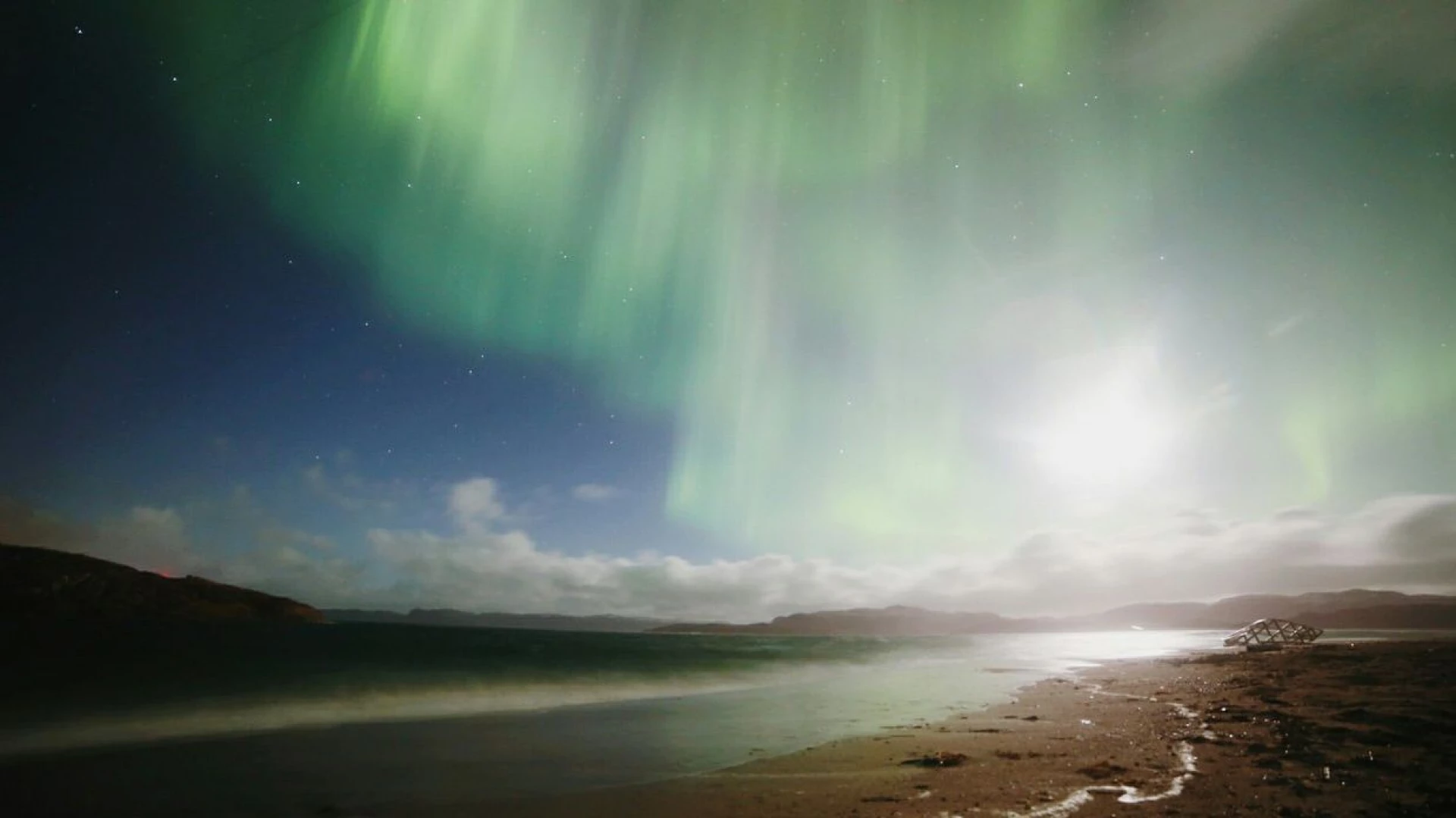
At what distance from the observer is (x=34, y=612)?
111000 millimetres

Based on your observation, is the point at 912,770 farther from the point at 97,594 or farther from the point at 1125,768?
the point at 97,594

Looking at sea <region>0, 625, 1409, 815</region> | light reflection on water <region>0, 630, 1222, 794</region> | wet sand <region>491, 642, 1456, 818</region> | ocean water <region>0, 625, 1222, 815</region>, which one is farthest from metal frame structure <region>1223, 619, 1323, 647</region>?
wet sand <region>491, 642, 1456, 818</region>

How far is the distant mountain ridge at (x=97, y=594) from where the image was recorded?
112 metres

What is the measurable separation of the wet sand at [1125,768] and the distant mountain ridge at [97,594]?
13004 cm

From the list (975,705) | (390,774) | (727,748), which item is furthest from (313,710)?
(975,705)

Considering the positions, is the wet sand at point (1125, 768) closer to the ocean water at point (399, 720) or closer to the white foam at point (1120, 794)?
the white foam at point (1120, 794)

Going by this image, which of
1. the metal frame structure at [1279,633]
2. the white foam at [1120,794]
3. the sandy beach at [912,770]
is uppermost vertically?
the white foam at [1120,794]

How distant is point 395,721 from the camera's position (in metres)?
24.5

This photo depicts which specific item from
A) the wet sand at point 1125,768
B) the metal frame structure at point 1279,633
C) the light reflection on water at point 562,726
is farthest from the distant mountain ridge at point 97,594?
the metal frame structure at point 1279,633

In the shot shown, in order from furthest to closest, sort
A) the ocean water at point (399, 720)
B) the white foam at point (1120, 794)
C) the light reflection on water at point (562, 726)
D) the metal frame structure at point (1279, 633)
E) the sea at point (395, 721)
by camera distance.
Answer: the metal frame structure at point (1279, 633) < the light reflection on water at point (562, 726) < the ocean water at point (399, 720) < the sea at point (395, 721) < the white foam at point (1120, 794)

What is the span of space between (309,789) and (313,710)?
1771 cm

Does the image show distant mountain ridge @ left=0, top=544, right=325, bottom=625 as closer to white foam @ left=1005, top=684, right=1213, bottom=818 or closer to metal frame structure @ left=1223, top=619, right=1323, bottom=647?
white foam @ left=1005, top=684, right=1213, bottom=818

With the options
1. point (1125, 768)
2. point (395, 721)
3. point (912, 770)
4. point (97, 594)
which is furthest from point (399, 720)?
point (97, 594)

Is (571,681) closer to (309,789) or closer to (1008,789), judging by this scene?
(309,789)
